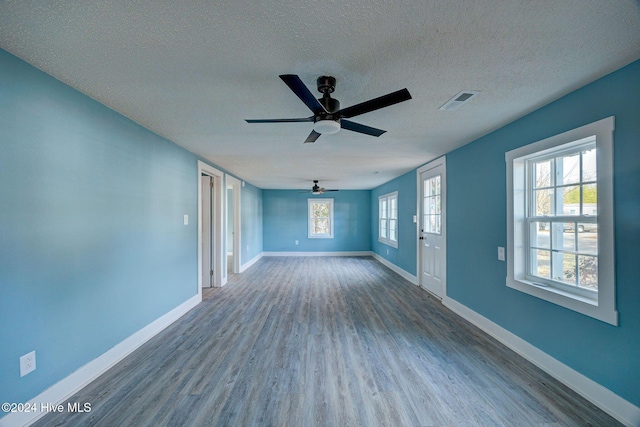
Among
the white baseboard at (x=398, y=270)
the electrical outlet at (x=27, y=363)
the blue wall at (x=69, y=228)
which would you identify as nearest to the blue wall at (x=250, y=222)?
the blue wall at (x=69, y=228)

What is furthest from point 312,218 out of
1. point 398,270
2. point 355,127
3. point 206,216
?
point 355,127

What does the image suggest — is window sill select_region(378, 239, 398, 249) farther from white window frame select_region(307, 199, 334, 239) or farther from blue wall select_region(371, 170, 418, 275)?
white window frame select_region(307, 199, 334, 239)

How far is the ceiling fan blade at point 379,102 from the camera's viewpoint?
57.7 inches

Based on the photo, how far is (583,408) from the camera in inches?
67.1

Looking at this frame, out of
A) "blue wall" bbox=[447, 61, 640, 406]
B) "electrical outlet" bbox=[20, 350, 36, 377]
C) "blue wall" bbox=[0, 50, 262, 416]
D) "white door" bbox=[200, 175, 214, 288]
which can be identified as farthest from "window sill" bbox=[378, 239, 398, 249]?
"electrical outlet" bbox=[20, 350, 36, 377]

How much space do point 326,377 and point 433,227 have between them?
10.6 ft

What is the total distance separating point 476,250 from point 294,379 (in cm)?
258

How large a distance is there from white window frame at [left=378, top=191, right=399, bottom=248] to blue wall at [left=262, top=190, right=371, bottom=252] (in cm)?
101

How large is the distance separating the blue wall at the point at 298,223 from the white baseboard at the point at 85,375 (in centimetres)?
526

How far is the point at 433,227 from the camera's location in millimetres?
4355

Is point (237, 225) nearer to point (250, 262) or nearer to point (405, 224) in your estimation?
point (250, 262)

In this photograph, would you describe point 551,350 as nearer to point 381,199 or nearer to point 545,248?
point 545,248

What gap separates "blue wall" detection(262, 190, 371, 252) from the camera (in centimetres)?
825

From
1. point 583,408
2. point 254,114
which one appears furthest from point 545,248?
point 254,114
